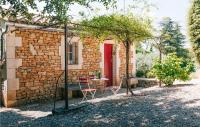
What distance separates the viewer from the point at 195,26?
18453 mm

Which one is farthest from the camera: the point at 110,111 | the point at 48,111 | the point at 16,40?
the point at 16,40

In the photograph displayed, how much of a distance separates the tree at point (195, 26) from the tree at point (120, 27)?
8.31 metres

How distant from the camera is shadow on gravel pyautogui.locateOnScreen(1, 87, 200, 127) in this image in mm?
6660

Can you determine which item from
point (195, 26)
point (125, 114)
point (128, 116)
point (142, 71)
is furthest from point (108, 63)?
point (128, 116)

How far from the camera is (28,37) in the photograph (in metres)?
11.3

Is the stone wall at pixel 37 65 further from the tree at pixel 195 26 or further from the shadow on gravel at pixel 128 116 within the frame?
A: the tree at pixel 195 26

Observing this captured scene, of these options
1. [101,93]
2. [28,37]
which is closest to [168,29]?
[101,93]

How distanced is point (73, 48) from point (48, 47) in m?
1.66

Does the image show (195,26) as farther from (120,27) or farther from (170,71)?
(120,27)

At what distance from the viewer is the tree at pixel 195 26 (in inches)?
718

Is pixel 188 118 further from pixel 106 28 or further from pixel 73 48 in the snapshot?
pixel 73 48

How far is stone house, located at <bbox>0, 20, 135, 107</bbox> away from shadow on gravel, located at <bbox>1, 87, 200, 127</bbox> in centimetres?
190

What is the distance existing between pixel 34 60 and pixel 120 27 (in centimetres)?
374

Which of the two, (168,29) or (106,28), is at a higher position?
(168,29)
